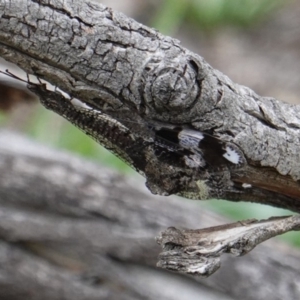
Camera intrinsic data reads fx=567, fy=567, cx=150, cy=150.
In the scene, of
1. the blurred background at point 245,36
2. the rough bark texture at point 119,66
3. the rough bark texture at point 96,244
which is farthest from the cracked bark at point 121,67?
the blurred background at point 245,36

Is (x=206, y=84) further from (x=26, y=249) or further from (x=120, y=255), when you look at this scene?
(x=26, y=249)

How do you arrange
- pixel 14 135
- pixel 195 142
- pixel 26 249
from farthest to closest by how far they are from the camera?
pixel 14 135 < pixel 26 249 < pixel 195 142

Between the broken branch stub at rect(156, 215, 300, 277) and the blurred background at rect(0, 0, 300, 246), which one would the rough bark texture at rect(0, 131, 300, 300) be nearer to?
the broken branch stub at rect(156, 215, 300, 277)

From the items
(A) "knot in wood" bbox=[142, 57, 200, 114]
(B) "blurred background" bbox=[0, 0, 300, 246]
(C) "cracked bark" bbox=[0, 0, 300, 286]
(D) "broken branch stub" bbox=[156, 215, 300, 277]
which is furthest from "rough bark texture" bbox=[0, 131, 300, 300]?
(B) "blurred background" bbox=[0, 0, 300, 246]

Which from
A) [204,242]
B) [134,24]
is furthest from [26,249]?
[134,24]

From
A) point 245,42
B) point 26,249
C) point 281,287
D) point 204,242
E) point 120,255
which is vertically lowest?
point 26,249

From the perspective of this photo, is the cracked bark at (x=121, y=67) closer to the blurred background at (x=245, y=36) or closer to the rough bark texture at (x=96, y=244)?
the rough bark texture at (x=96, y=244)

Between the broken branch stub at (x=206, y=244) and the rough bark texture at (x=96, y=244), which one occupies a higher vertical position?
the broken branch stub at (x=206, y=244)
